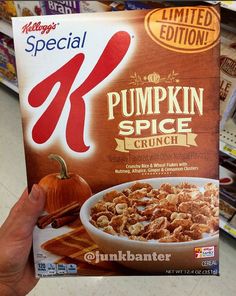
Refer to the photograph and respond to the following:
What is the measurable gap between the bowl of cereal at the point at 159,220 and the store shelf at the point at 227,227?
0.83 m

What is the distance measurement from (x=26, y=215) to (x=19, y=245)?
3.9 inches

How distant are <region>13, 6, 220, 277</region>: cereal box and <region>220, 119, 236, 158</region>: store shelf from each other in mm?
597

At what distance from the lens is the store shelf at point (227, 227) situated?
161cm

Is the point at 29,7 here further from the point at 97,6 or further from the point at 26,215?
the point at 26,215

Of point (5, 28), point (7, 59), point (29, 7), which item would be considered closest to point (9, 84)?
point (7, 59)

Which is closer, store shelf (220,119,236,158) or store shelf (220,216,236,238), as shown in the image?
store shelf (220,119,236,158)

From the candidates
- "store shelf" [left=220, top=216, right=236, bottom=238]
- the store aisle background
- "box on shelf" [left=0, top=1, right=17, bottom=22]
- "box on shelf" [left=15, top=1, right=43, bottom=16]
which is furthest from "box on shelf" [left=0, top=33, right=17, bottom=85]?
"store shelf" [left=220, top=216, right=236, bottom=238]

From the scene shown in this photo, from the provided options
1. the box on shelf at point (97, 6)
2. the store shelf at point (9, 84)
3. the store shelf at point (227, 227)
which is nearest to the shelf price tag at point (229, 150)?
the store shelf at point (227, 227)

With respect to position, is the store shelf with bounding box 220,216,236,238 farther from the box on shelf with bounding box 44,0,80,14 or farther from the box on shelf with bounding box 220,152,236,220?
the box on shelf with bounding box 44,0,80,14

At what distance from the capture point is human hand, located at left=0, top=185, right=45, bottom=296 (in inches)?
33.1

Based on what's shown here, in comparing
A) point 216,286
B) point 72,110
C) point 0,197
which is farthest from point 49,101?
point 0,197

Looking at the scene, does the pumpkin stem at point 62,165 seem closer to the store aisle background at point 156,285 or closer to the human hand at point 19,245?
the human hand at point 19,245

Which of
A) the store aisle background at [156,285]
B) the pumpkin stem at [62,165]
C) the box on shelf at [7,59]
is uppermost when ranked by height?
the pumpkin stem at [62,165]

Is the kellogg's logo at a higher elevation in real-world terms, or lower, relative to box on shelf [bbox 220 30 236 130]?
higher
